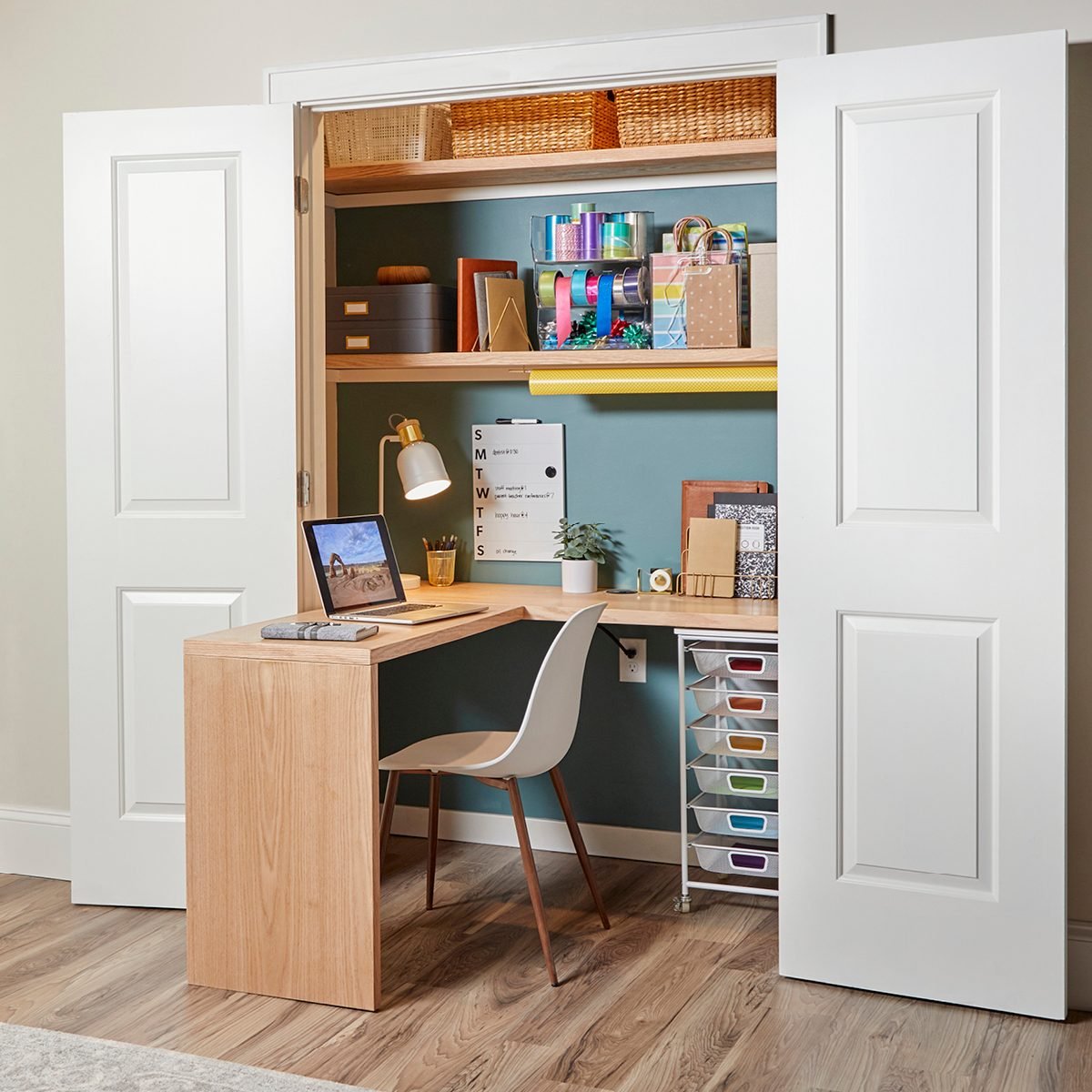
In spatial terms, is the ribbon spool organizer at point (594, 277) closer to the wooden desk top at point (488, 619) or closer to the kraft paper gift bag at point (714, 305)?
the kraft paper gift bag at point (714, 305)

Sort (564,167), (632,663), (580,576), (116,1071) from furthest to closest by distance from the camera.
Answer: (632,663) → (580,576) → (564,167) → (116,1071)

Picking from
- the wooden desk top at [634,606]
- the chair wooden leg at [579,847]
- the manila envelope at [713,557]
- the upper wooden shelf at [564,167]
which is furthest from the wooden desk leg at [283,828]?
the upper wooden shelf at [564,167]

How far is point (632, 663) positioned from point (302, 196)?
5.19 feet

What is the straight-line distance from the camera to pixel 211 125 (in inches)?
127

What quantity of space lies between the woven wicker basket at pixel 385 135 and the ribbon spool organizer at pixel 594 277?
418mm

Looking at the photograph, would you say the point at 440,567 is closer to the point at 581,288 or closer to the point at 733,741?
the point at 581,288

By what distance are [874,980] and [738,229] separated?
1873 millimetres

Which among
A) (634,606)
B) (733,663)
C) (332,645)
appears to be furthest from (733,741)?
(332,645)

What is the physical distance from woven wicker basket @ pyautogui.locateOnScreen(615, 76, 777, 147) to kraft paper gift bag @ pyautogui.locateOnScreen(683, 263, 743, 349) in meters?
0.39

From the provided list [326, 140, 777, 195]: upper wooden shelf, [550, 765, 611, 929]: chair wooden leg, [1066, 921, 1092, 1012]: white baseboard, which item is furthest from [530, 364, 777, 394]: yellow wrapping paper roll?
[1066, 921, 1092, 1012]: white baseboard

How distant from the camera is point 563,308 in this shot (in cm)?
348

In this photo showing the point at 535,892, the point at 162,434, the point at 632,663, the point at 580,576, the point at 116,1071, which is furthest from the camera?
the point at 632,663

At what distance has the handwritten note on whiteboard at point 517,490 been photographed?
3.82 meters

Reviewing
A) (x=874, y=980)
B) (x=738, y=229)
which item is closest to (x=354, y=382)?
(x=738, y=229)
